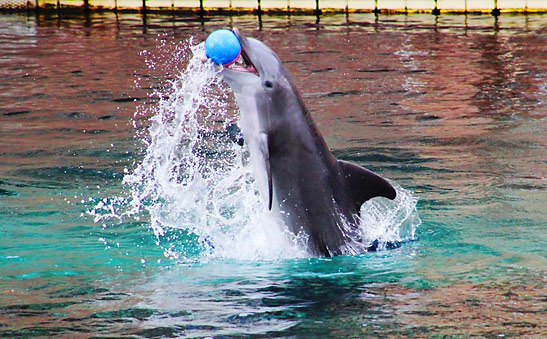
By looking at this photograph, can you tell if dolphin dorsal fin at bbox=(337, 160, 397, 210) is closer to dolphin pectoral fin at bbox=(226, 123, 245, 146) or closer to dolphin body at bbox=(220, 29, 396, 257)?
dolphin body at bbox=(220, 29, 396, 257)

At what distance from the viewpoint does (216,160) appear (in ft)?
33.9

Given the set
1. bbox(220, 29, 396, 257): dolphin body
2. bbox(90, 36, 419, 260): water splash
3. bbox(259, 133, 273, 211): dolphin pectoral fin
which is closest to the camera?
bbox(259, 133, 273, 211): dolphin pectoral fin

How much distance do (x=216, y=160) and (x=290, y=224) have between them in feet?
12.4

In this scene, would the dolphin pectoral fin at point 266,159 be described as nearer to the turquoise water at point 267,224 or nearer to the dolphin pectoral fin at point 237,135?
the dolphin pectoral fin at point 237,135

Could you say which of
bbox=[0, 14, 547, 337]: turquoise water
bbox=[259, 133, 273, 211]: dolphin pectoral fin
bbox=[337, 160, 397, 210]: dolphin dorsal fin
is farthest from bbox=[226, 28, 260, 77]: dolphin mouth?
bbox=[0, 14, 547, 337]: turquoise water

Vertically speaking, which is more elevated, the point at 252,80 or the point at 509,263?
the point at 252,80

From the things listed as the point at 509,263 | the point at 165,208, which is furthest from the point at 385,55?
the point at 509,263

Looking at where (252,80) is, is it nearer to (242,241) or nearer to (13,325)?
(242,241)

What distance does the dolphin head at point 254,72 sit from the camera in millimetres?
6266

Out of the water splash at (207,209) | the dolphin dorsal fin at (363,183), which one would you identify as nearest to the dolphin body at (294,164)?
the dolphin dorsal fin at (363,183)

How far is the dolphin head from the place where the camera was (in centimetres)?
627

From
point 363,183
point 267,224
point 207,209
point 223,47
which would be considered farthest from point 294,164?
point 207,209

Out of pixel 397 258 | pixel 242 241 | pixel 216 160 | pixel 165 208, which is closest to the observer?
pixel 397 258

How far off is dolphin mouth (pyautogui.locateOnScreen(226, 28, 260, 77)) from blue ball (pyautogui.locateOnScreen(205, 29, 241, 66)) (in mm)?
71
